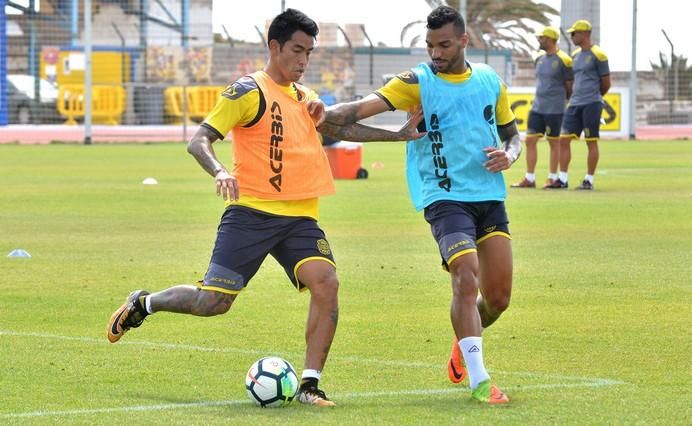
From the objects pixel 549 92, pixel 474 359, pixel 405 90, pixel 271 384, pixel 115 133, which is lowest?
pixel 271 384

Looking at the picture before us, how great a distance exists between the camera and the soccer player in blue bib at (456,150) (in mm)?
7949

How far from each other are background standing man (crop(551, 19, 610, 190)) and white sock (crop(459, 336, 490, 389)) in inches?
579

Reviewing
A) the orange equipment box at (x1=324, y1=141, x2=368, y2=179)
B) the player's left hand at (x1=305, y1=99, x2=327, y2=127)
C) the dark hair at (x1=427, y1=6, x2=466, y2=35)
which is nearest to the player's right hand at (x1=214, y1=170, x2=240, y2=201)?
the player's left hand at (x1=305, y1=99, x2=327, y2=127)

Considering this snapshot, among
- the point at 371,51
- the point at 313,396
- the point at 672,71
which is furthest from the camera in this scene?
the point at 672,71

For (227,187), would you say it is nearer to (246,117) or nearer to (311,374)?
(246,117)

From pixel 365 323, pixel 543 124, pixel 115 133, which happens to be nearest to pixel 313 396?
pixel 365 323

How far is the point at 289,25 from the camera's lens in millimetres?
7824

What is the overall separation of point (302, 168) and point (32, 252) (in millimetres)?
7055

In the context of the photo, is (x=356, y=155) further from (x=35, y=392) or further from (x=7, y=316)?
(x=35, y=392)

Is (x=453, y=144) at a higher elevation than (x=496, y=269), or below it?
higher

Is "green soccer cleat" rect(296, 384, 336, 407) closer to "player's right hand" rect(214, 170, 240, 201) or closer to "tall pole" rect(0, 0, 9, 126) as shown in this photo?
"player's right hand" rect(214, 170, 240, 201)

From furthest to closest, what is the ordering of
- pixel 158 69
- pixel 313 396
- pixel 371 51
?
pixel 158 69 → pixel 371 51 → pixel 313 396

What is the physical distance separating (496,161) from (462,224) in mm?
375

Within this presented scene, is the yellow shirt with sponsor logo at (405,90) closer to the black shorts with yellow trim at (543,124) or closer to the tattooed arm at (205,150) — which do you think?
the tattooed arm at (205,150)
